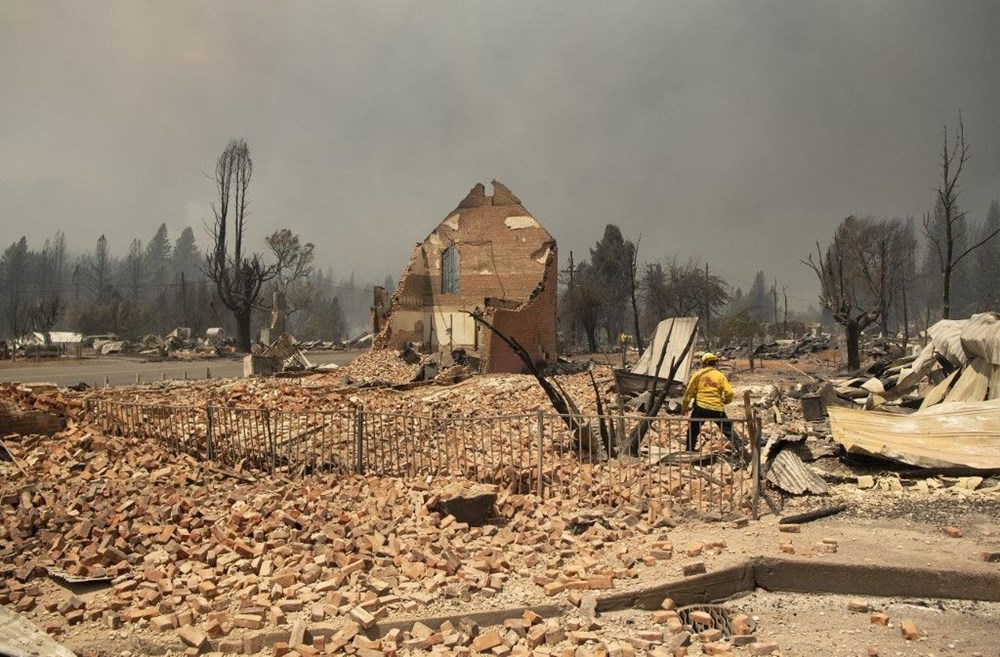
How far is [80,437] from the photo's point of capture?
949 centimetres

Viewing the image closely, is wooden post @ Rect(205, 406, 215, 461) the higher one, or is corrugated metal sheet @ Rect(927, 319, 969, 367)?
corrugated metal sheet @ Rect(927, 319, 969, 367)

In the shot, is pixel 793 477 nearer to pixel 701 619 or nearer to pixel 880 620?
pixel 880 620

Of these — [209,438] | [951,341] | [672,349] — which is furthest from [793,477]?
[672,349]

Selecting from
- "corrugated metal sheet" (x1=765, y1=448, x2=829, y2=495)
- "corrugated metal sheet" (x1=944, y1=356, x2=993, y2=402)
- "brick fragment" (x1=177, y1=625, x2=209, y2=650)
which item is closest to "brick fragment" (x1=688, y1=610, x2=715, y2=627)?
"corrugated metal sheet" (x1=765, y1=448, x2=829, y2=495)

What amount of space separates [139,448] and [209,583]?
16.4 feet

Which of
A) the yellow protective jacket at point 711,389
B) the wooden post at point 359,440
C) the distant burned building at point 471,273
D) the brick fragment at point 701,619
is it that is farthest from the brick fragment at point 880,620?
the distant burned building at point 471,273

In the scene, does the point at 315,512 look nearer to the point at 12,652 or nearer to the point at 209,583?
the point at 209,583

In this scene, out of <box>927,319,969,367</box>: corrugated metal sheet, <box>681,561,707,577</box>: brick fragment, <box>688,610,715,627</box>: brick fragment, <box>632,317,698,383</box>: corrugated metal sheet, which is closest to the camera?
<box>688,610,715,627</box>: brick fragment

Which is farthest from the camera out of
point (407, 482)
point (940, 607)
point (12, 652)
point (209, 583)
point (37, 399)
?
point (37, 399)

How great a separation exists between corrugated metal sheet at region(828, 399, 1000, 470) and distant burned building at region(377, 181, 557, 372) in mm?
17912

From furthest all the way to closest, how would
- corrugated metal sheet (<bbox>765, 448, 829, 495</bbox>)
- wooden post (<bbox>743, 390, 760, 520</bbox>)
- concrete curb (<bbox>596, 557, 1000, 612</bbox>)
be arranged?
1. corrugated metal sheet (<bbox>765, 448, 829, 495</bbox>)
2. wooden post (<bbox>743, 390, 760, 520</bbox>)
3. concrete curb (<bbox>596, 557, 1000, 612</bbox>)

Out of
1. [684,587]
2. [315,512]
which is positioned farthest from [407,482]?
[684,587]

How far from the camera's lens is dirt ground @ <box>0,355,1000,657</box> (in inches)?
167

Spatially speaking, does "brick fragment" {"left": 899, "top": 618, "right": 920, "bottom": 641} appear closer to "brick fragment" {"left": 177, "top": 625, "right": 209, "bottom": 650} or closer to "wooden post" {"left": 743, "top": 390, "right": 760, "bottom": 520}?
"wooden post" {"left": 743, "top": 390, "right": 760, "bottom": 520}
